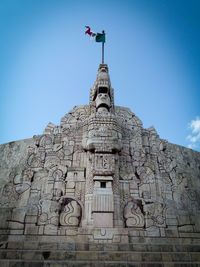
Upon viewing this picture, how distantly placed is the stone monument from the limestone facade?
3cm

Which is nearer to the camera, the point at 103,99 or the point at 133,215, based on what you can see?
the point at 133,215

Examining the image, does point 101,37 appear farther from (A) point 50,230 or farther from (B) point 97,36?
(A) point 50,230

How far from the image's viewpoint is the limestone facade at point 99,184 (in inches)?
257

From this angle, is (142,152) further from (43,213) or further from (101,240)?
(43,213)

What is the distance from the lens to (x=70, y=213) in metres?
6.77

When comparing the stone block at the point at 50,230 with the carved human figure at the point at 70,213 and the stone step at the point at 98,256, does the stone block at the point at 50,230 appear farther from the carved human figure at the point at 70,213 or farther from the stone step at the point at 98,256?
the stone step at the point at 98,256

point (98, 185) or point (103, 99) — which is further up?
point (103, 99)

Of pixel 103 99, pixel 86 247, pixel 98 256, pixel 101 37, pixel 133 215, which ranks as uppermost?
pixel 101 37

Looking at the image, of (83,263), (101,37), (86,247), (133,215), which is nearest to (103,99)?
(101,37)

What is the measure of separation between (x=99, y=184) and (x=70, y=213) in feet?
4.18

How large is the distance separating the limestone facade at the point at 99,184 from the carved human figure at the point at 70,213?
1.1 inches

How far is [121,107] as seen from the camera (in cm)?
1058

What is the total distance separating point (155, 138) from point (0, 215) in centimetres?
649

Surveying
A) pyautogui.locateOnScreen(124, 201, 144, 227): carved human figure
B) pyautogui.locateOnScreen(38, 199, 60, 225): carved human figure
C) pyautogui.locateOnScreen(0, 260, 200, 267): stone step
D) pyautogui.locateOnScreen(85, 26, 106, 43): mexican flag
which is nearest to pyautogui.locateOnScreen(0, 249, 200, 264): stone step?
pyautogui.locateOnScreen(0, 260, 200, 267): stone step
